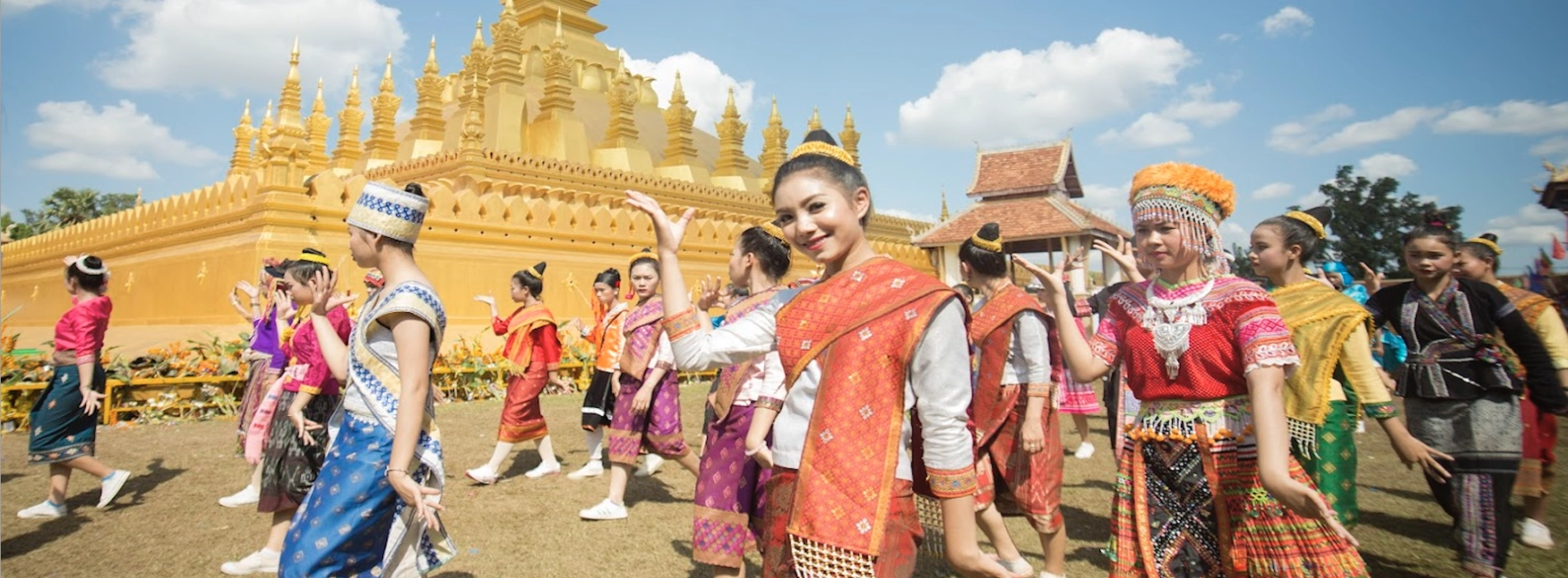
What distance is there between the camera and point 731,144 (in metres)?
24.4

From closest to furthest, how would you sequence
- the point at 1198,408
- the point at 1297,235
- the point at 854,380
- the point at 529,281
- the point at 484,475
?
1. the point at 854,380
2. the point at 1198,408
3. the point at 1297,235
4. the point at 484,475
5. the point at 529,281

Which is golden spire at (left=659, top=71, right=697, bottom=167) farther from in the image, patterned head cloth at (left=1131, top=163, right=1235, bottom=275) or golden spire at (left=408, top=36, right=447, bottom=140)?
patterned head cloth at (left=1131, top=163, right=1235, bottom=275)

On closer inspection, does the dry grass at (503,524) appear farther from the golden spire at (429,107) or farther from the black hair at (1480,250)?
the golden spire at (429,107)

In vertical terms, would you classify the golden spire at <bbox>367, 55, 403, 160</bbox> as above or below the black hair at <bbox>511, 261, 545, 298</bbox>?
above

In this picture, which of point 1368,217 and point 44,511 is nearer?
point 44,511

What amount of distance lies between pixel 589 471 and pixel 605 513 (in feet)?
5.06

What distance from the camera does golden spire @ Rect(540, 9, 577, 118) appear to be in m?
20.5

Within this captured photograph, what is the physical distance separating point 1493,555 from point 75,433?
8.39 metres

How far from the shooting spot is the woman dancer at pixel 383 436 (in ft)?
9.52

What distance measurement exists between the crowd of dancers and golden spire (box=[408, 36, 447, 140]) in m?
17.6

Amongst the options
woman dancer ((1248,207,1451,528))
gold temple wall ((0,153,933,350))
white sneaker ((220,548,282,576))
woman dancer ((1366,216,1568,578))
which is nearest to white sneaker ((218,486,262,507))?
white sneaker ((220,548,282,576))

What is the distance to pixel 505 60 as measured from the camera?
19.8 meters

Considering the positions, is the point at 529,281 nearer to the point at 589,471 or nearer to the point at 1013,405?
the point at 589,471

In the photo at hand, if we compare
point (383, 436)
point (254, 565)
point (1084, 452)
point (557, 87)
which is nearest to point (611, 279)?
point (254, 565)
